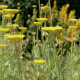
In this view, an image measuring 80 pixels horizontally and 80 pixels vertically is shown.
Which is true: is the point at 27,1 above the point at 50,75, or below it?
above

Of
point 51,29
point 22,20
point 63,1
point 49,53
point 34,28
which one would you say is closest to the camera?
point 51,29

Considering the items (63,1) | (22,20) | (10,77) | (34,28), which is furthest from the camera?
(63,1)

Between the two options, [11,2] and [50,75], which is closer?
[50,75]

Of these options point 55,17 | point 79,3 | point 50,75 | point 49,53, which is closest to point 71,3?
point 79,3

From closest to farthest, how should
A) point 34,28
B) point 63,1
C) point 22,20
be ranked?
point 34,28 < point 22,20 < point 63,1

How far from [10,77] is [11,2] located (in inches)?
137

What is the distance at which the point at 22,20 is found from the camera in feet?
16.4

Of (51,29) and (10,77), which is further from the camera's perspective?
(10,77)

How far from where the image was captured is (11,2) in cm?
Result: 514

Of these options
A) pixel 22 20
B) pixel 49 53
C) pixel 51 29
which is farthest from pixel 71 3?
pixel 51 29

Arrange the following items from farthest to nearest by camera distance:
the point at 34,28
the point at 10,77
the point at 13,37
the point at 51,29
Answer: the point at 34,28, the point at 10,77, the point at 51,29, the point at 13,37

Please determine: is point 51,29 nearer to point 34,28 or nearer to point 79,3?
point 34,28

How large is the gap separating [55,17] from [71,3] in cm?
121

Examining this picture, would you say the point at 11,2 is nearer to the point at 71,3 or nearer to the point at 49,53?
the point at 71,3
